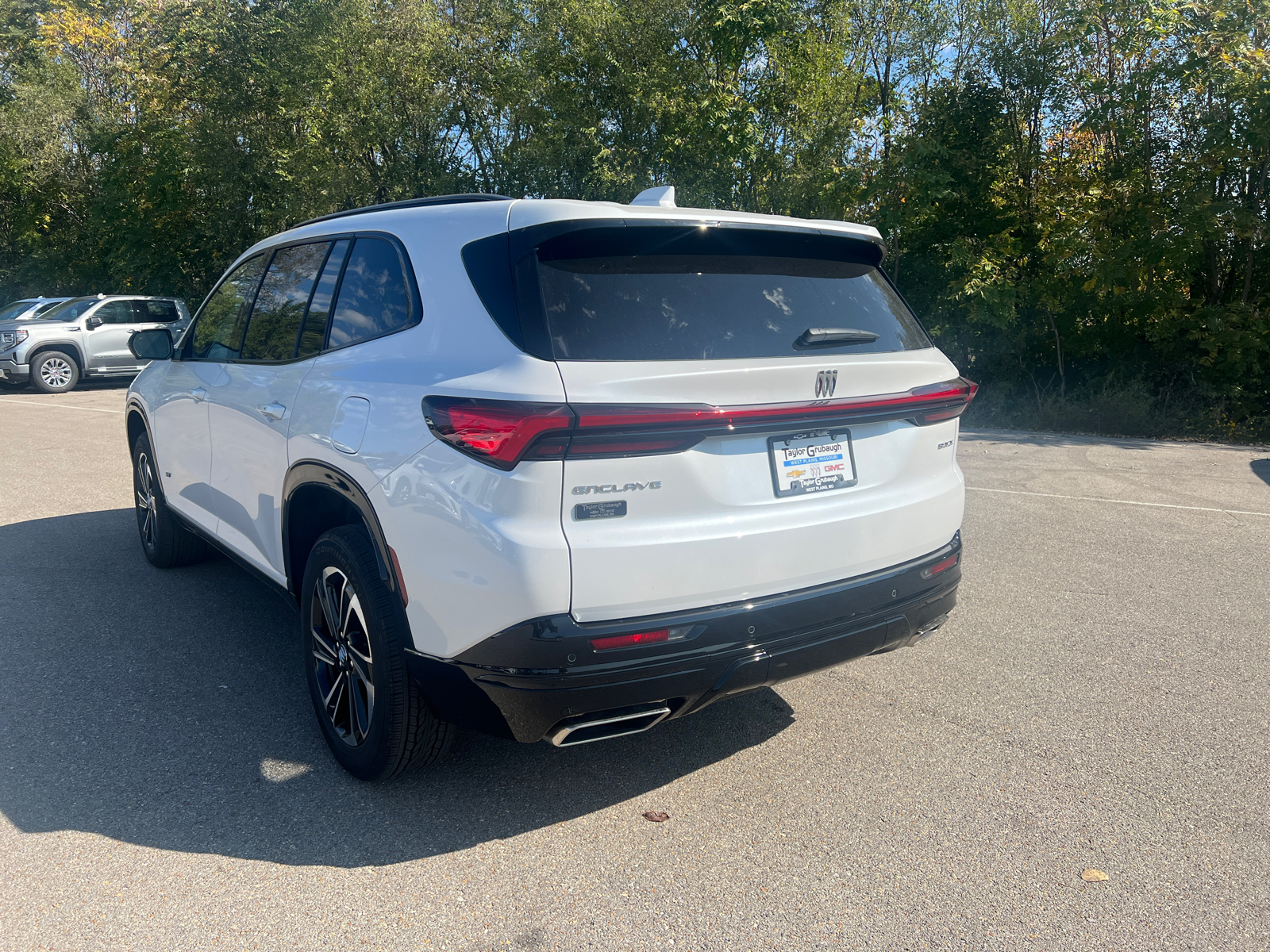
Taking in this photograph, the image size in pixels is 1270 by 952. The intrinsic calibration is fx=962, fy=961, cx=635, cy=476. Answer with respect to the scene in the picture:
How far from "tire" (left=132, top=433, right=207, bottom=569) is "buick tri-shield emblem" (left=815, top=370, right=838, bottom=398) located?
404 cm

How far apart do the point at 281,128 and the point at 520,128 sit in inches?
245

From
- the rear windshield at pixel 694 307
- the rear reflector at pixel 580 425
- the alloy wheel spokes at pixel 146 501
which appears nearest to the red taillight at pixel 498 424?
the rear reflector at pixel 580 425

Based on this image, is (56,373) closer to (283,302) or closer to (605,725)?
(283,302)

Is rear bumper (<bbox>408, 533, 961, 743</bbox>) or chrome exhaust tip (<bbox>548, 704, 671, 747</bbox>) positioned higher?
rear bumper (<bbox>408, 533, 961, 743</bbox>)

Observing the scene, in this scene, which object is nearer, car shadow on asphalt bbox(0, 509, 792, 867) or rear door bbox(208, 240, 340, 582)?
car shadow on asphalt bbox(0, 509, 792, 867)

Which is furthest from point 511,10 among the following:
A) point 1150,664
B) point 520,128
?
point 1150,664

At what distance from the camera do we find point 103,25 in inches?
1332

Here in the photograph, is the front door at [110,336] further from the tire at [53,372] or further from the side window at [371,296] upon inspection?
the side window at [371,296]

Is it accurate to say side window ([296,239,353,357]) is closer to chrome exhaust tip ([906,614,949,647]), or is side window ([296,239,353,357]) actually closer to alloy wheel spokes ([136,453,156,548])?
chrome exhaust tip ([906,614,949,647])

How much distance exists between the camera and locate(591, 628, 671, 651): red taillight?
2682 millimetres

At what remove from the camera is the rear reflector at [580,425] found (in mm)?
2570

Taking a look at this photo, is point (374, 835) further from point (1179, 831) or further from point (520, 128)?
→ point (520, 128)

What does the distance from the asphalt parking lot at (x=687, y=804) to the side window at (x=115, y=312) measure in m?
16.6

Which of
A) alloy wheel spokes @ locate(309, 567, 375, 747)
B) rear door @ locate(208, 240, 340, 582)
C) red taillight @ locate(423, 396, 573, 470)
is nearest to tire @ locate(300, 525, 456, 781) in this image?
alloy wheel spokes @ locate(309, 567, 375, 747)
